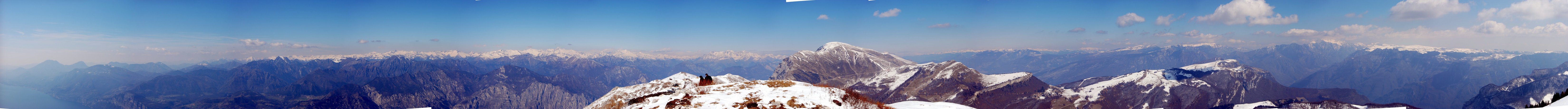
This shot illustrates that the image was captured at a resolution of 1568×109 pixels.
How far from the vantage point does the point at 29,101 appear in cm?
9588

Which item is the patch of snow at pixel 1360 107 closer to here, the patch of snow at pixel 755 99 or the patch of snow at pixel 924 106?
the patch of snow at pixel 924 106

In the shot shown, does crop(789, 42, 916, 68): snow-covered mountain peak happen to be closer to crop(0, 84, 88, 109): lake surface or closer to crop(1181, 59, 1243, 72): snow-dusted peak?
crop(1181, 59, 1243, 72): snow-dusted peak

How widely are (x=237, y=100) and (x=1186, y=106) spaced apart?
828 ft

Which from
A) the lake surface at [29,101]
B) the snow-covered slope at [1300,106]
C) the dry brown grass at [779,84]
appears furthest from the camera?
the snow-covered slope at [1300,106]

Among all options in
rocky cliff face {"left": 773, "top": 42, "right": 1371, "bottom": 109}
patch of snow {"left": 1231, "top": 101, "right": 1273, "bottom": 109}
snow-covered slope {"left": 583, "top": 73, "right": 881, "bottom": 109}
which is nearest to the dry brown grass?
snow-covered slope {"left": 583, "top": 73, "right": 881, "bottom": 109}

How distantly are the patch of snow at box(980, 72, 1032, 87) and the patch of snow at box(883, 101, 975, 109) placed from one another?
129 meters

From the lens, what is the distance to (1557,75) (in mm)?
115250

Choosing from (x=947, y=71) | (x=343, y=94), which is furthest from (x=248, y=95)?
(x=947, y=71)

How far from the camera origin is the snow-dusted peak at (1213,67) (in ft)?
545

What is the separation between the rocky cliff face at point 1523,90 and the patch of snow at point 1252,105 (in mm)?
52655

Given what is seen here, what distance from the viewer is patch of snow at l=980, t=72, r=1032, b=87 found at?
136 metres

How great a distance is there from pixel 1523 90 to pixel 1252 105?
3523 inches

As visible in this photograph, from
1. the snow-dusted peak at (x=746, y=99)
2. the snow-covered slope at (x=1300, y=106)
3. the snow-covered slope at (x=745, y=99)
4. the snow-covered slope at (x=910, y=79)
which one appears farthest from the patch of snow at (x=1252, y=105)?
the snow-dusted peak at (x=746, y=99)

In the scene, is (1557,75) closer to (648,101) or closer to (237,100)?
(648,101)
